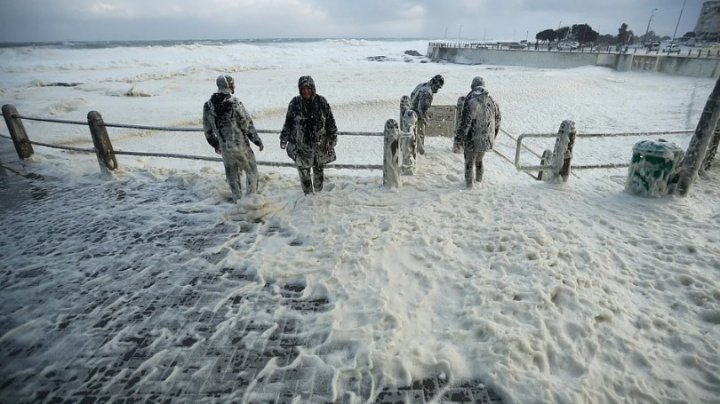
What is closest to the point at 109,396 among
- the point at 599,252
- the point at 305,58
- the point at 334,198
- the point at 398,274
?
the point at 398,274

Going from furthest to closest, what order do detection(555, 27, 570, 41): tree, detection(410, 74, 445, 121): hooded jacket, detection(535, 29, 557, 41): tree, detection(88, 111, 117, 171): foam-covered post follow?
detection(555, 27, 570, 41): tree, detection(535, 29, 557, 41): tree, detection(410, 74, 445, 121): hooded jacket, detection(88, 111, 117, 171): foam-covered post

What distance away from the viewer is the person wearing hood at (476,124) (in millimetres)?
5488

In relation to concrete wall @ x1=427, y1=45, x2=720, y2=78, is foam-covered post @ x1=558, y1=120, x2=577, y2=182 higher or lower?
lower

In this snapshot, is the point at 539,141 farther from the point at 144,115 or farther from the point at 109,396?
the point at 144,115

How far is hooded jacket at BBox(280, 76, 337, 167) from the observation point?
16.1 ft

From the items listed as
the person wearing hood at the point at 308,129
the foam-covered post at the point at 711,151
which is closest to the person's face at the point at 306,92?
the person wearing hood at the point at 308,129

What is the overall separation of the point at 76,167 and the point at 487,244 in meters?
8.07

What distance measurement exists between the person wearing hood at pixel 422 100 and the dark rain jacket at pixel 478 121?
6.99ft

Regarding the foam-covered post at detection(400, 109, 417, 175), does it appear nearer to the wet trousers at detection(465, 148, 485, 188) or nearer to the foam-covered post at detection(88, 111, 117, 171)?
the wet trousers at detection(465, 148, 485, 188)

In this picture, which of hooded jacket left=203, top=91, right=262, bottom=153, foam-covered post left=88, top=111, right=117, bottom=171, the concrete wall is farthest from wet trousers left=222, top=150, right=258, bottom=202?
the concrete wall

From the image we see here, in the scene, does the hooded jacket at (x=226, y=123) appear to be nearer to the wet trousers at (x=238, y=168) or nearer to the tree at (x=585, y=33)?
the wet trousers at (x=238, y=168)

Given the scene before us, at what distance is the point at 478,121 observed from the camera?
5.58 metres

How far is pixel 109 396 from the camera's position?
2535mm

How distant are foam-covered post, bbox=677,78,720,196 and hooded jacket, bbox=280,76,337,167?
17.3ft
